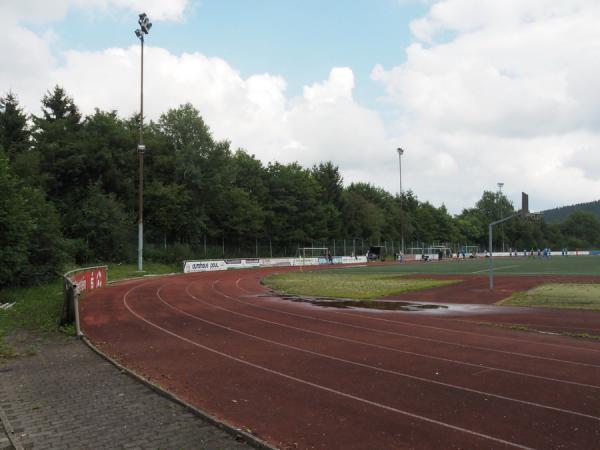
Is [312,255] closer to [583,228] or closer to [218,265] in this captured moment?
[218,265]

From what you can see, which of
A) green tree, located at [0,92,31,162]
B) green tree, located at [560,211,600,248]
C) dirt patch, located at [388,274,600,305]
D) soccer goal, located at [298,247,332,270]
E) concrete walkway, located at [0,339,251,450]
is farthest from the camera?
green tree, located at [560,211,600,248]

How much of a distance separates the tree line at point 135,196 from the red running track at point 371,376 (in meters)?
12.9

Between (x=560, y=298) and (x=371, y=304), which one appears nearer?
(x=371, y=304)

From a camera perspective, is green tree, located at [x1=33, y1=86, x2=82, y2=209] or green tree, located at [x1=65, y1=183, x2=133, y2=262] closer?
green tree, located at [x1=65, y1=183, x2=133, y2=262]

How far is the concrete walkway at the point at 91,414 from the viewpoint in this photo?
5746 mm

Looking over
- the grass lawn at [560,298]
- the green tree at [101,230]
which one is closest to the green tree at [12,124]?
the green tree at [101,230]

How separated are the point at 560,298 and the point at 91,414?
20708 millimetres

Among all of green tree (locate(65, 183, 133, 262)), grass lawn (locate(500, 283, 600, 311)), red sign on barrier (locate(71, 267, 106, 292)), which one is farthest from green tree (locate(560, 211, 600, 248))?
red sign on barrier (locate(71, 267, 106, 292))

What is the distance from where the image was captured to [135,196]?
173ft

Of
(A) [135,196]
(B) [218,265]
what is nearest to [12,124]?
(A) [135,196]

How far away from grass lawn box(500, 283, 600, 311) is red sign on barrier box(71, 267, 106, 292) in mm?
18970

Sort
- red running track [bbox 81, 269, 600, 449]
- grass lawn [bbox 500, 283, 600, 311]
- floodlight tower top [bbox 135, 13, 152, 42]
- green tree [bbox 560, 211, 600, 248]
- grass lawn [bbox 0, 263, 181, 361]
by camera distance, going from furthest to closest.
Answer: green tree [bbox 560, 211, 600, 248] < floodlight tower top [bbox 135, 13, 152, 42] < grass lawn [bbox 500, 283, 600, 311] < grass lawn [bbox 0, 263, 181, 361] < red running track [bbox 81, 269, 600, 449]

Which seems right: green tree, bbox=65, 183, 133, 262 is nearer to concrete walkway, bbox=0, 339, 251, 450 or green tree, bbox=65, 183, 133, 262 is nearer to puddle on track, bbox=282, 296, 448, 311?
puddle on track, bbox=282, 296, 448, 311

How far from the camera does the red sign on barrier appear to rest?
2401 cm
